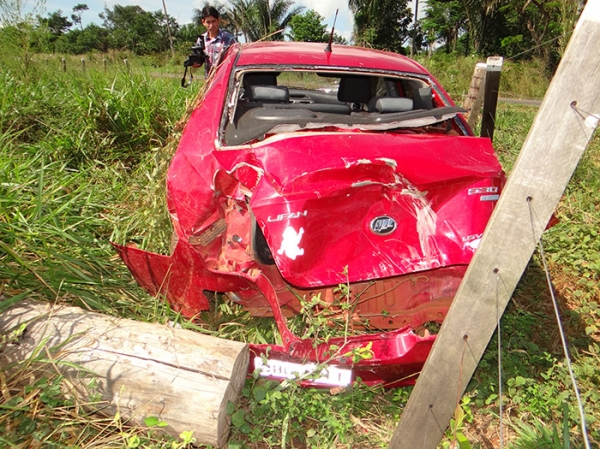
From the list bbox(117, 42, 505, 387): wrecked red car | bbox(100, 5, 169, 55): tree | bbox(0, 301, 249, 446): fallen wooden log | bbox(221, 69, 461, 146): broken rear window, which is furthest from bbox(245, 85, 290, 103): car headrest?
bbox(100, 5, 169, 55): tree

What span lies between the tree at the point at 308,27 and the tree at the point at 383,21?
3.74 m

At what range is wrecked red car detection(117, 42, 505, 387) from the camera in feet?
6.68

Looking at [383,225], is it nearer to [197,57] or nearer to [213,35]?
[197,57]

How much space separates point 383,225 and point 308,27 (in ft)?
104

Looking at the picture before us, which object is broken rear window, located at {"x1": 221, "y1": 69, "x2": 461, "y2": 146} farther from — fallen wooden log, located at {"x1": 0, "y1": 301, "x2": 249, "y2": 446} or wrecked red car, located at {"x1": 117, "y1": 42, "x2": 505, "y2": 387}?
fallen wooden log, located at {"x1": 0, "y1": 301, "x2": 249, "y2": 446}

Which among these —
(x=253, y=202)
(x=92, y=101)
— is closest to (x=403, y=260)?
(x=253, y=202)

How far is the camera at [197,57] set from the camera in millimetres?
5188

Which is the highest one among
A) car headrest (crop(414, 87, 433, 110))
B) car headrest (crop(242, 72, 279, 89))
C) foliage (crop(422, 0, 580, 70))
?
car headrest (crop(242, 72, 279, 89))

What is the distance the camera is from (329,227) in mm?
2078

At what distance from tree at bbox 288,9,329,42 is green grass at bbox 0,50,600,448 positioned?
27403 mm

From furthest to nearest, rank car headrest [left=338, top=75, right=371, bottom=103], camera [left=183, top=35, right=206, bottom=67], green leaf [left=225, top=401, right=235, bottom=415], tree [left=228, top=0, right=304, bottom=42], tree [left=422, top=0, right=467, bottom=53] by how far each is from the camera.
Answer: tree [left=422, top=0, right=467, bottom=53] → tree [left=228, top=0, right=304, bottom=42] → camera [left=183, top=35, right=206, bottom=67] → car headrest [left=338, top=75, right=371, bottom=103] → green leaf [left=225, top=401, right=235, bottom=415]

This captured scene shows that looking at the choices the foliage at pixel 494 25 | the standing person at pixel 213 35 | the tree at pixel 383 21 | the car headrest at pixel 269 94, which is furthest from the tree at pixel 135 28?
the car headrest at pixel 269 94

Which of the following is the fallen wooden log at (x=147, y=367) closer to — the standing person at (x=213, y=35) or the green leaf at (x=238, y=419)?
the green leaf at (x=238, y=419)

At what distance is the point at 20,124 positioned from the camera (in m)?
4.46
